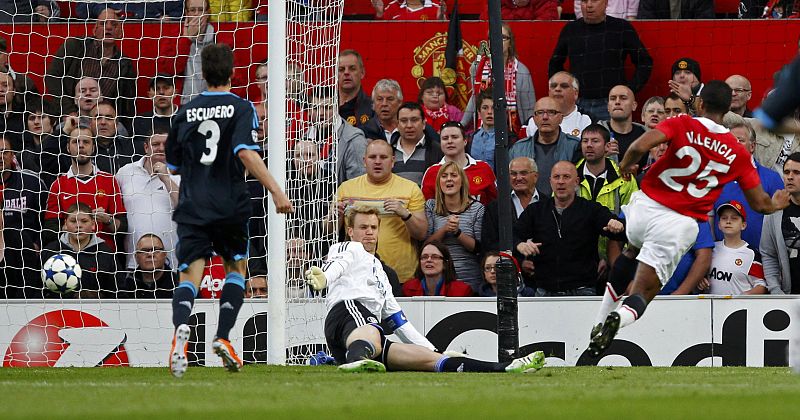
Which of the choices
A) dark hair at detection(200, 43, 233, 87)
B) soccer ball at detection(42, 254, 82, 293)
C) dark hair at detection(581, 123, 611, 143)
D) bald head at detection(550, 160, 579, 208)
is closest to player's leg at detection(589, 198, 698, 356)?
bald head at detection(550, 160, 579, 208)

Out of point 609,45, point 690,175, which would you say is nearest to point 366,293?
point 690,175

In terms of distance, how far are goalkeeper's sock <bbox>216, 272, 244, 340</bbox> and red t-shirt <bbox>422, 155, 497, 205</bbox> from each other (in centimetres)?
441

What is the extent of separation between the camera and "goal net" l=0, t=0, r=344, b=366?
11.6 meters

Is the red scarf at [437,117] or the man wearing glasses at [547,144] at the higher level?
the red scarf at [437,117]

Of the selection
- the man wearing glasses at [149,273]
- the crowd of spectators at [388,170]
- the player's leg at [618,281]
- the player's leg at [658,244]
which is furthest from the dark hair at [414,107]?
the player's leg at [658,244]

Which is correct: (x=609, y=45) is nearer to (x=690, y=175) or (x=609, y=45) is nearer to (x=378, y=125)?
(x=378, y=125)

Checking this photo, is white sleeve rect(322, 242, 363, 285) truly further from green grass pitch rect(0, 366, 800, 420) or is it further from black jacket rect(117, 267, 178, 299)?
black jacket rect(117, 267, 178, 299)

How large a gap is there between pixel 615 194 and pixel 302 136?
3303 millimetres

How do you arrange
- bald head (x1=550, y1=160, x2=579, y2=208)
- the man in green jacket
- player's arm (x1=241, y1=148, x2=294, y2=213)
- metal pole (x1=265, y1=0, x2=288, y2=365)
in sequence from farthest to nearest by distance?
the man in green jacket, bald head (x1=550, y1=160, x2=579, y2=208), metal pole (x1=265, y1=0, x2=288, y2=365), player's arm (x1=241, y1=148, x2=294, y2=213)

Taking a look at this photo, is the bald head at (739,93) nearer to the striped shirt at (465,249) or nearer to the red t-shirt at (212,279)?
the striped shirt at (465,249)

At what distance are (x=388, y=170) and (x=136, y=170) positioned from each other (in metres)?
2.67

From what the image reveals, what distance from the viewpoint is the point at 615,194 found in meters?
12.3

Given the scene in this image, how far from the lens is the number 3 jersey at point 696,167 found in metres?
9.17

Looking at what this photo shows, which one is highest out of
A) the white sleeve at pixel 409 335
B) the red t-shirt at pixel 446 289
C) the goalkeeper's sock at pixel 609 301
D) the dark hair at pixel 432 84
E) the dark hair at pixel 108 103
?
the dark hair at pixel 432 84
